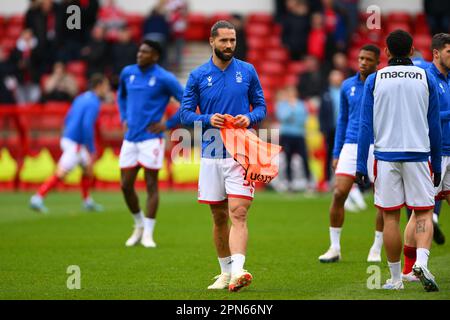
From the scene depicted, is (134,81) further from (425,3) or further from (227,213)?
(425,3)

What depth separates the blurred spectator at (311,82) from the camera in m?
26.0

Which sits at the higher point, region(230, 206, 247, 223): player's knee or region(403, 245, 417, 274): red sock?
region(230, 206, 247, 223): player's knee

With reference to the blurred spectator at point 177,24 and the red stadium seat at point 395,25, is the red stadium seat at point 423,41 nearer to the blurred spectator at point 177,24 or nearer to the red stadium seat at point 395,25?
the red stadium seat at point 395,25

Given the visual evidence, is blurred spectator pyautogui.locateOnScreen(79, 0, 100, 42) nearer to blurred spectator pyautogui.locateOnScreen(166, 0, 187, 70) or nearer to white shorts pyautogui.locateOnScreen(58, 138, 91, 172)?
blurred spectator pyautogui.locateOnScreen(166, 0, 187, 70)

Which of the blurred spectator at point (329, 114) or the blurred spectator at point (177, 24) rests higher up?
the blurred spectator at point (177, 24)

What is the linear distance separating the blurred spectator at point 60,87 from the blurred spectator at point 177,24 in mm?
3581

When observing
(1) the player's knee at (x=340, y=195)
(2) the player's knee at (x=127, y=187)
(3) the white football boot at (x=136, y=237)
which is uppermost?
(1) the player's knee at (x=340, y=195)

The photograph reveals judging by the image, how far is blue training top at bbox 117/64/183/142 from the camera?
46.5ft

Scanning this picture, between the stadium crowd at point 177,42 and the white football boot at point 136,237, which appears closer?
the white football boot at point 136,237

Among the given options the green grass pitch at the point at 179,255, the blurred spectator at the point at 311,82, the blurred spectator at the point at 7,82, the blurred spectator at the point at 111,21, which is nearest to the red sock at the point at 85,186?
the green grass pitch at the point at 179,255

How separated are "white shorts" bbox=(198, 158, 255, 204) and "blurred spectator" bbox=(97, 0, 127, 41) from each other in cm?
1885

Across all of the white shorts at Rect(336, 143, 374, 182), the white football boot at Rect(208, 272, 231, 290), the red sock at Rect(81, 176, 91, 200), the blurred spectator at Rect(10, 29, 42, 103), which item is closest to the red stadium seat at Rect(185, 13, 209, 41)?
the blurred spectator at Rect(10, 29, 42, 103)

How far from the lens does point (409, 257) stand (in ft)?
34.4

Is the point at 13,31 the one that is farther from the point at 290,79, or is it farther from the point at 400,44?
the point at 400,44
